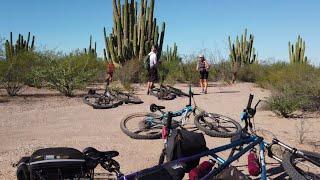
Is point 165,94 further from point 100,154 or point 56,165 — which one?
point 56,165

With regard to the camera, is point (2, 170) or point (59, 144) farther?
point (59, 144)

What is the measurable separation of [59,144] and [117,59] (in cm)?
1462

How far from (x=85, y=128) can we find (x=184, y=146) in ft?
16.5

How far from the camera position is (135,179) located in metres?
3.56

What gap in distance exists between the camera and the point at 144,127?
→ 26.4 ft

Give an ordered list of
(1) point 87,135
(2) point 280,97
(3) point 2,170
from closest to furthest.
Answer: (3) point 2,170
(1) point 87,135
(2) point 280,97

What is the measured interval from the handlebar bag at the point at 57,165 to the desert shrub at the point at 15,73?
434 inches

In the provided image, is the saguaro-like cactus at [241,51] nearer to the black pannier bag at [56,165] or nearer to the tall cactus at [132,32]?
the tall cactus at [132,32]

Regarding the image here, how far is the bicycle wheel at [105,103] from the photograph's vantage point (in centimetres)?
1150

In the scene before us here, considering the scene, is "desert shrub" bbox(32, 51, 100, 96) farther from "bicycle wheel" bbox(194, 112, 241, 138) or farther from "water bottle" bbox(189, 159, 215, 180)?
"water bottle" bbox(189, 159, 215, 180)

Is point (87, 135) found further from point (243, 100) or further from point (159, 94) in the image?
point (243, 100)

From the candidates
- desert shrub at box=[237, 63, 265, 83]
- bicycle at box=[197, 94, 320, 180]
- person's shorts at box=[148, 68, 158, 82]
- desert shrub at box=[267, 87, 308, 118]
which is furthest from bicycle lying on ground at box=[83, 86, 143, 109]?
desert shrub at box=[237, 63, 265, 83]

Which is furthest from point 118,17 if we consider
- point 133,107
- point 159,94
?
point 133,107

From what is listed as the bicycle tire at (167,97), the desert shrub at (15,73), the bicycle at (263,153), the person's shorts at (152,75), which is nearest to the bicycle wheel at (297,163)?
the bicycle at (263,153)
